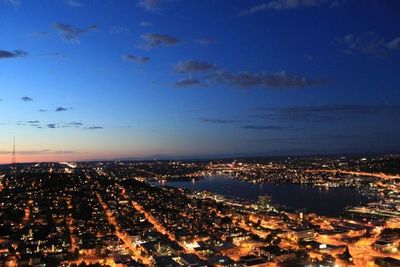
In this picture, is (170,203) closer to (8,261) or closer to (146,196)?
(146,196)

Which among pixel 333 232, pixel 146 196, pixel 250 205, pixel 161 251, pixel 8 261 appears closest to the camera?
pixel 8 261

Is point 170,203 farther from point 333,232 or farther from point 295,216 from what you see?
point 333,232

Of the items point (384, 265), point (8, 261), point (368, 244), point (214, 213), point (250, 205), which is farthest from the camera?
point (250, 205)

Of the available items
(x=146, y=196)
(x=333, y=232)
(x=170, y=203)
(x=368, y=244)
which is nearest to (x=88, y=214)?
(x=170, y=203)

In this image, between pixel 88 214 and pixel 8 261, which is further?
pixel 88 214

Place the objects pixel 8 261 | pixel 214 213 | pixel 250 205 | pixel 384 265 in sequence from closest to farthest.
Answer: pixel 384 265 < pixel 8 261 < pixel 214 213 < pixel 250 205

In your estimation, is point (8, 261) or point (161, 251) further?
point (161, 251)

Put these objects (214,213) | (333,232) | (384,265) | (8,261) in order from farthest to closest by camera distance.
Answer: (214,213)
(333,232)
(8,261)
(384,265)

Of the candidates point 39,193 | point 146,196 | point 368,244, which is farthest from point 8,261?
point 39,193
